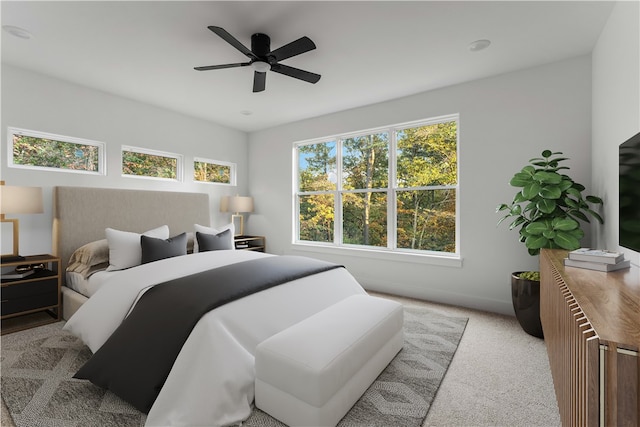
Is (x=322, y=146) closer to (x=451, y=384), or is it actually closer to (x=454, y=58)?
(x=454, y=58)

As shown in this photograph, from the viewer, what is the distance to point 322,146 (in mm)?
5098

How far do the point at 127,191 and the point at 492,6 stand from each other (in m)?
4.33

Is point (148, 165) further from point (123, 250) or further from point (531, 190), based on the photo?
point (531, 190)

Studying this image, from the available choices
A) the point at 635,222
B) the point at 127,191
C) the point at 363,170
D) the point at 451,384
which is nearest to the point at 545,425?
the point at 451,384

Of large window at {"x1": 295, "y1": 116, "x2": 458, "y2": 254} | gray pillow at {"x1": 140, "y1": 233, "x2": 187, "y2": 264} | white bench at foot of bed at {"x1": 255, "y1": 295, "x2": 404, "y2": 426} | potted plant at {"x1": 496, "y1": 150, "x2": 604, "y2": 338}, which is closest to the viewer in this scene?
white bench at foot of bed at {"x1": 255, "y1": 295, "x2": 404, "y2": 426}

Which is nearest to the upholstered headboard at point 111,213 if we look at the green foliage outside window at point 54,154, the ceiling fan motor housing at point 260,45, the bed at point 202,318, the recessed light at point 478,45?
the bed at point 202,318

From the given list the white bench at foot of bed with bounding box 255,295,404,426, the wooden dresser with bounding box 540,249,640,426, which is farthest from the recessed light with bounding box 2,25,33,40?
the wooden dresser with bounding box 540,249,640,426

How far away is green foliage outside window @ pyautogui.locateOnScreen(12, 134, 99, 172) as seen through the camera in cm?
338

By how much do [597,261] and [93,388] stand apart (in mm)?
3179

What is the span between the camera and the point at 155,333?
6.12ft

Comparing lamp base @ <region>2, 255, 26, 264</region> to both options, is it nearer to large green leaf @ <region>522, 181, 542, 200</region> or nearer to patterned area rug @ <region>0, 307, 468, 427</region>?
patterned area rug @ <region>0, 307, 468, 427</region>

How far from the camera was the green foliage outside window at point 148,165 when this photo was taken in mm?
4266

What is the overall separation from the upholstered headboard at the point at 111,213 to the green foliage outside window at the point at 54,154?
0.43 metres

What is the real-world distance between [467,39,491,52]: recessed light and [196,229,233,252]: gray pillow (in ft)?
11.3
